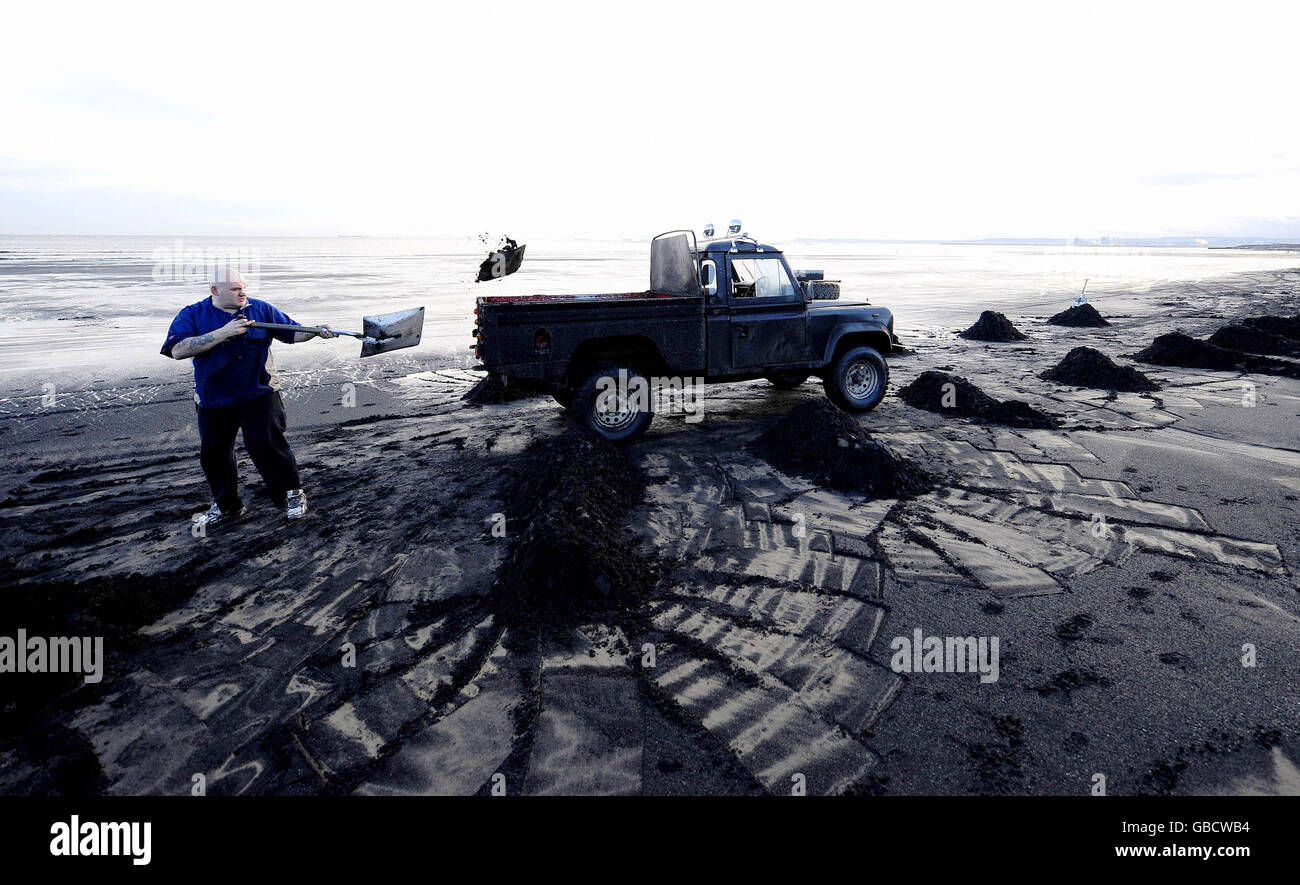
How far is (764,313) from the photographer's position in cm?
745

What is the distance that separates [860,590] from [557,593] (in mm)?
1879

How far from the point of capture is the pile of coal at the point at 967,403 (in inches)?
301

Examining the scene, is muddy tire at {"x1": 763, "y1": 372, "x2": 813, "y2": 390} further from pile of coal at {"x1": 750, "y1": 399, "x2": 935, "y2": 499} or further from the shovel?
the shovel

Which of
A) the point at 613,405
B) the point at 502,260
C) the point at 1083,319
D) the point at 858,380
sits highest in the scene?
the point at 1083,319

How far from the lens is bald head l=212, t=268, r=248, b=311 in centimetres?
470

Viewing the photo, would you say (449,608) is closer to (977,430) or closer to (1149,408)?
(977,430)

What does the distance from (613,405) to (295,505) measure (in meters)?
3.14

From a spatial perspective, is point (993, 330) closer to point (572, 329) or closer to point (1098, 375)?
point (1098, 375)

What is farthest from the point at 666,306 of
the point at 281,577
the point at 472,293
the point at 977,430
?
the point at 472,293

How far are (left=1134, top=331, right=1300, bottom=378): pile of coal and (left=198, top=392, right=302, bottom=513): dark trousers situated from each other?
13194 mm

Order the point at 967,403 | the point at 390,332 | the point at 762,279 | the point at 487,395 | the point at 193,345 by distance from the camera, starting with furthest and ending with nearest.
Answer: the point at 487,395 → the point at 967,403 → the point at 762,279 → the point at 390,332 → the point at 193,345
